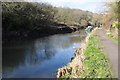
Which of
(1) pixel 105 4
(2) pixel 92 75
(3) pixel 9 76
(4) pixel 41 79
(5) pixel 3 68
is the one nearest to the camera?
(2) pixel 92 75

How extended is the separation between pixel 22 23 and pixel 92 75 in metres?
45.9

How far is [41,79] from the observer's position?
61.8 feet

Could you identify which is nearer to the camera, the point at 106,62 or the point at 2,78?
the point at 106,62

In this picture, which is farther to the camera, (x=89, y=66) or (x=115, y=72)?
(x=89, y=66)

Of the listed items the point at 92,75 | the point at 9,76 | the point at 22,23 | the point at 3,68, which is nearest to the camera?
the point at 92,75

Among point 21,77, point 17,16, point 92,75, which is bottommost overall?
point 21,77

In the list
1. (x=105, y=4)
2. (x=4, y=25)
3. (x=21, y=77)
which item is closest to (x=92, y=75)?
(x=21, y=77)

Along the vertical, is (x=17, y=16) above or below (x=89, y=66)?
above

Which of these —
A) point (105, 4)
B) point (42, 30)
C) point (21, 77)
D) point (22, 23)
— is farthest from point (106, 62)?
point (42, 30)

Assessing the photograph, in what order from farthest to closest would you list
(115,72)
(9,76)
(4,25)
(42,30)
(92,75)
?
(42,30) < (4,25) < (9,76) < (92,75) < (115,72)

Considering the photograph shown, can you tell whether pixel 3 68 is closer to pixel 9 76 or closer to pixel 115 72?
pixel 9 76

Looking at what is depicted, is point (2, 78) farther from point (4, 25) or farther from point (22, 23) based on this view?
point (22, 23)

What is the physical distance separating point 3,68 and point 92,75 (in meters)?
12.0

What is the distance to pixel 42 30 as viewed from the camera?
7000 centimetres
